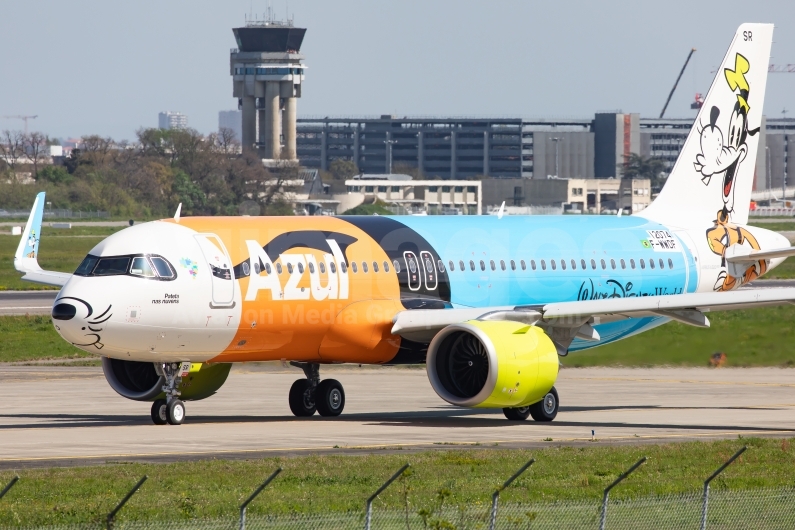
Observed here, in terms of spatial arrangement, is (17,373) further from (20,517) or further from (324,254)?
(20,517)

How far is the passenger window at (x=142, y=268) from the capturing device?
3125cm

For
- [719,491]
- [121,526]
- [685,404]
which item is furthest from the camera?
[685,404]

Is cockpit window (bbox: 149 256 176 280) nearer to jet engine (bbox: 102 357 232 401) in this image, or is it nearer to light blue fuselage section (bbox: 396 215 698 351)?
jet engine (bbox: 102 357 232 401)

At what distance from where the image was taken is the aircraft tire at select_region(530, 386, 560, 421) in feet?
114

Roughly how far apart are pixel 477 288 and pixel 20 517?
62.7 feet

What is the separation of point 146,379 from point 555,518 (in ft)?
59.4

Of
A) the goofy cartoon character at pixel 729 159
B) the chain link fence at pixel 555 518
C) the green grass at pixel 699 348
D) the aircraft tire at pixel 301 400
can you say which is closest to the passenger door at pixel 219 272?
the aircraft tire at pixel 301 400

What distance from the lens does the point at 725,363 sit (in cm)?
4116

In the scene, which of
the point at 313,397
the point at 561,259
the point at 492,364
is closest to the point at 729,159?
the point at 561,259

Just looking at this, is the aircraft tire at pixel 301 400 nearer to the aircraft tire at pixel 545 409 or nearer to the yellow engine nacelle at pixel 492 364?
the yellow engine nacelle at pixel 492 364

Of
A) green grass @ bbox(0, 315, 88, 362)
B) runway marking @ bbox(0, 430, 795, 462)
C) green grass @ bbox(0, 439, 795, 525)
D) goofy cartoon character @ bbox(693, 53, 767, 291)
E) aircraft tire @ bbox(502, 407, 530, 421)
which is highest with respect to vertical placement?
goofy cartoon character @ bbox(693, 53, 767, 291)

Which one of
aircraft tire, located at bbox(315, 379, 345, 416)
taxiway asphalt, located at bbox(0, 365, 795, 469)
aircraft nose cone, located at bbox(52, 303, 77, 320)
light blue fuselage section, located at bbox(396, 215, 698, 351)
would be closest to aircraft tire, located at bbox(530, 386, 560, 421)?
taxiway asphalt, located at bbox(0, 365, 795, 469)

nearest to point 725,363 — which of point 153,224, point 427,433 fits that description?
point 427,433

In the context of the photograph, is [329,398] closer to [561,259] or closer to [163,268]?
[163,268]
